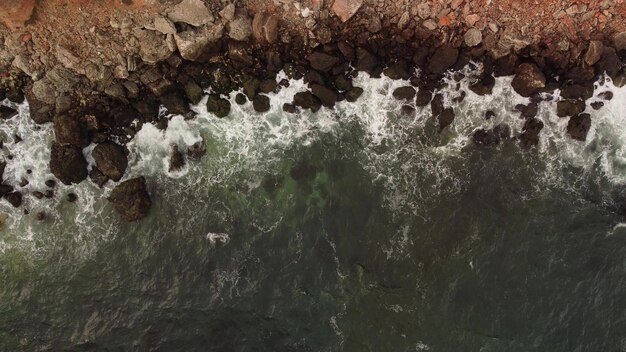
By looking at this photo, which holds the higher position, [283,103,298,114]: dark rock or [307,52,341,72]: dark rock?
[307,52,341,72]: dark rock

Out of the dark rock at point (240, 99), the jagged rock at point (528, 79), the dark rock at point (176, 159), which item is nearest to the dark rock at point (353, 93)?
the dark rock at point (240, 99)

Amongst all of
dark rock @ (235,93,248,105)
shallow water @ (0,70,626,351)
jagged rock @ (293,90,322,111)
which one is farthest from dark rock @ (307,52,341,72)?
dark rock @ (235,93,248,105)

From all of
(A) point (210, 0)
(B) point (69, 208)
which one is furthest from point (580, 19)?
(B) point (69, 208)

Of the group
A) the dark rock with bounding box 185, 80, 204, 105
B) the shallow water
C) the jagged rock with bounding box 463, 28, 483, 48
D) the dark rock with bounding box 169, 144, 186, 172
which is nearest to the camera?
the jagged rock with bounding box 463, 28, 483, 48

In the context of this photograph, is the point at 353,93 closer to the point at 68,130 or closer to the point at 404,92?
the point at 404,92

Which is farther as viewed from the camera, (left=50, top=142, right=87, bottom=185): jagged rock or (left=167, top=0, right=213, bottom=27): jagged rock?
(left=50, top=142, right=87, bottom=185): jagged rock

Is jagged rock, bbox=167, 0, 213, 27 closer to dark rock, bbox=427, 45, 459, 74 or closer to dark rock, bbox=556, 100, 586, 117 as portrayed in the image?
dark rock, bbox=427, 45, 459, 74

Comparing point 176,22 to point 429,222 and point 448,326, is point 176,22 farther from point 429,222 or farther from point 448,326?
point 448,326

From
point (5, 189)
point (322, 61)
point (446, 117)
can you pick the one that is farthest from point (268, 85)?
point (5, 189)
